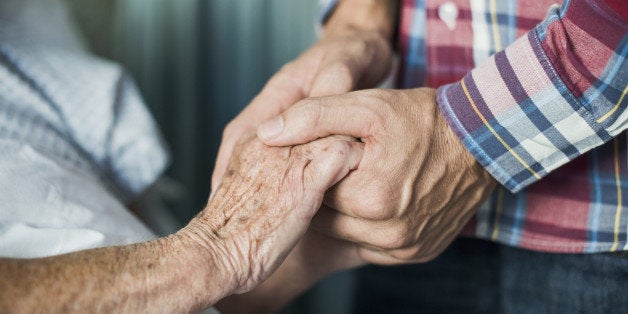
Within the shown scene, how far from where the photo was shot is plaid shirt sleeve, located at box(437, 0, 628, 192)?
751 mm

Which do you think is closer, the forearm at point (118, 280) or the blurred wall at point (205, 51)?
the forearm at point (118, 280)

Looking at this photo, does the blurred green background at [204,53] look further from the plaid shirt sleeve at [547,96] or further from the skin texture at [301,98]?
the plaid shirt sleeve at [547,96]

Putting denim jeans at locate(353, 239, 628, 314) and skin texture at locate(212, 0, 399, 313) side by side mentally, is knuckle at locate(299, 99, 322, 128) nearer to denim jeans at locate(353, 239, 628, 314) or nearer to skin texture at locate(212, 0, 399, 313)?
skin texture at locate(212, 0, 399, 313)

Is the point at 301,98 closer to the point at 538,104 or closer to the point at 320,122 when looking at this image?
the point at 320,122

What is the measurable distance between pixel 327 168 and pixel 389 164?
78 mm

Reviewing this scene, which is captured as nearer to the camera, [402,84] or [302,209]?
[302,209]

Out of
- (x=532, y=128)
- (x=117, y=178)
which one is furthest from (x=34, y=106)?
(x=532, y=128)

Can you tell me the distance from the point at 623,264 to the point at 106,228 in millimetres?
727

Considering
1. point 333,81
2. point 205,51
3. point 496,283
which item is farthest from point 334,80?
point 205,51

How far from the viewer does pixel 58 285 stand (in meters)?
0.60

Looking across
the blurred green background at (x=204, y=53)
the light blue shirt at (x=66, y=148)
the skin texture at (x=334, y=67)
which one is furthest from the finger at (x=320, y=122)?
the blurred green background at (x=204, y=53)

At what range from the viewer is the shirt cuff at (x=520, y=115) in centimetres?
78

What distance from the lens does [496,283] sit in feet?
3.96

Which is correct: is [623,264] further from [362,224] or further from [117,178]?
[117,178]
